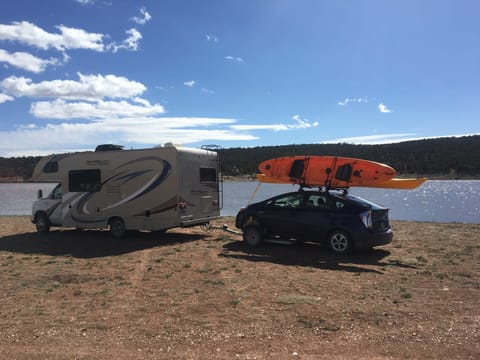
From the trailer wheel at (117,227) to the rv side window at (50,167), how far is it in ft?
9.46

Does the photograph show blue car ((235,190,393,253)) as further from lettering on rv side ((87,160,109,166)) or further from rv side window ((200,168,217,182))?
lettering on rv side ((87,160,109,166))

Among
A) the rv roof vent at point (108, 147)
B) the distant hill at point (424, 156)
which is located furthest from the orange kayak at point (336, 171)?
the distant hill at point (424, 156)

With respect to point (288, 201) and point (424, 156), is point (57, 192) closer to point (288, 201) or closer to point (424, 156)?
point (288, 201)

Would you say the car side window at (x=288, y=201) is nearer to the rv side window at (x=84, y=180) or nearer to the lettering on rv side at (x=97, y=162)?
the lettering on rv side at (x=97, y=162)

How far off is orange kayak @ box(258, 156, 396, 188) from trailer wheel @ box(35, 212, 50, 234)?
8.64m

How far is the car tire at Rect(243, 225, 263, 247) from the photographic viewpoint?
11.5m

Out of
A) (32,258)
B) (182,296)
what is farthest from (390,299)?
(32,258)

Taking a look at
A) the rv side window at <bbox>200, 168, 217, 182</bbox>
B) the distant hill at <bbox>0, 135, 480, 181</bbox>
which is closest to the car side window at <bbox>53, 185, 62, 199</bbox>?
the rv side window at <bbox>200, 168, 217, 182</bbox>

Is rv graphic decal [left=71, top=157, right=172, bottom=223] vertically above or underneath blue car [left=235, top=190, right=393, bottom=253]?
above

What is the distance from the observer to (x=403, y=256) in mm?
10133

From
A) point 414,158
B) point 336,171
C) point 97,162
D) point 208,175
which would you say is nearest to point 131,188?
point 97,162

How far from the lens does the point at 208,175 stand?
46.3 ft

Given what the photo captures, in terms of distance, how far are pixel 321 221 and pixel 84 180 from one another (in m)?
7.79

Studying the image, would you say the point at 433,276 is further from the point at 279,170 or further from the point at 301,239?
the point at 279,170
